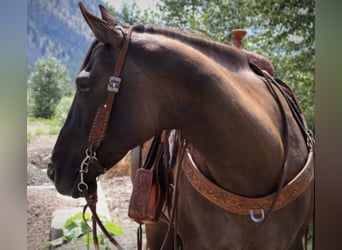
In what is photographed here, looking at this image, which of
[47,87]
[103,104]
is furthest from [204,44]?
[47,87]

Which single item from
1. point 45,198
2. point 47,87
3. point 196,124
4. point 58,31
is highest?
point 58,31

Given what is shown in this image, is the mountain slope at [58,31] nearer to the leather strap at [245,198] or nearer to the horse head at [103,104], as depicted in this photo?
the horse head at [103,104]

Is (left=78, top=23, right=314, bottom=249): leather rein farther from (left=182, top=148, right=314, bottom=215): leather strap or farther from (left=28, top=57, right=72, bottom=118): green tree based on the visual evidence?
(left=28, top=57, right=72, bottom=118): green tree

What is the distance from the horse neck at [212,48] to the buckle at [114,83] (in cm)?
16

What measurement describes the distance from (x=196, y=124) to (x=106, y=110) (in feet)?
0.73

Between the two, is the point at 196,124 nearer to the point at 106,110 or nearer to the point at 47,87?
the point at 106,110

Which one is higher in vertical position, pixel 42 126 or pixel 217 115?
pixel 217 115

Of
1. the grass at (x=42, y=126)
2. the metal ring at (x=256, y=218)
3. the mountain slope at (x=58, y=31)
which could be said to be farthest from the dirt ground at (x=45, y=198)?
the metal ring at (x=256, y=218)

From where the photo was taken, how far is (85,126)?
0.97 meters

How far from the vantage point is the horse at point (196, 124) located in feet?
3.11

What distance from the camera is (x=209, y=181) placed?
1.10 meters
